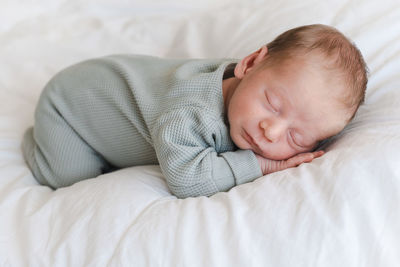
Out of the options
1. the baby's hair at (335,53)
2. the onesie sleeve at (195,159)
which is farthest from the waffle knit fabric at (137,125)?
the baby's hair at (335,53)

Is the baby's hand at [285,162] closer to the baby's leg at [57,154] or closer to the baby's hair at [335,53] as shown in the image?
the baby's hair at [335,53]

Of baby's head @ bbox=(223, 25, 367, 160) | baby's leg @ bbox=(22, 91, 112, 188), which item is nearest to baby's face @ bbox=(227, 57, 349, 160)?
baby's head @ bbox=(223, 25, 367, 160)

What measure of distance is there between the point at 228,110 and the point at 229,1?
799mm

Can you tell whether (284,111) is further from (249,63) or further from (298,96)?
(249,63)

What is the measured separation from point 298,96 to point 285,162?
15 cm

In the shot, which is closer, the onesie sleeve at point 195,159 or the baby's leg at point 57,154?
the onesie sleeve at point 195,159

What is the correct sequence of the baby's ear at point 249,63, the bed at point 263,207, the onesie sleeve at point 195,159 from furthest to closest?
the baby's ear at point 249,63, the onesie sleeve at point 195,159, the bed at point 263,207

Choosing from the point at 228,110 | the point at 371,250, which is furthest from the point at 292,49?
the point at 371,250

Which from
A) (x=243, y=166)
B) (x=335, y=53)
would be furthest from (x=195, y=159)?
(x=335, y=53)

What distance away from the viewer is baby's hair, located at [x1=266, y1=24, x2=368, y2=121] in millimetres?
920

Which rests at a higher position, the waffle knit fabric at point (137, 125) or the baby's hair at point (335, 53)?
the baby's hair at point (335, 53)

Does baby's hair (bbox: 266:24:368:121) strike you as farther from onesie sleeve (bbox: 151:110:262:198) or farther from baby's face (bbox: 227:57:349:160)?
onesie sleeve (bbox: 151:110:262:198)

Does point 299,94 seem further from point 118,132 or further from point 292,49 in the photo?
point 118,132

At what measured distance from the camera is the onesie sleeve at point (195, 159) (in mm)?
885
